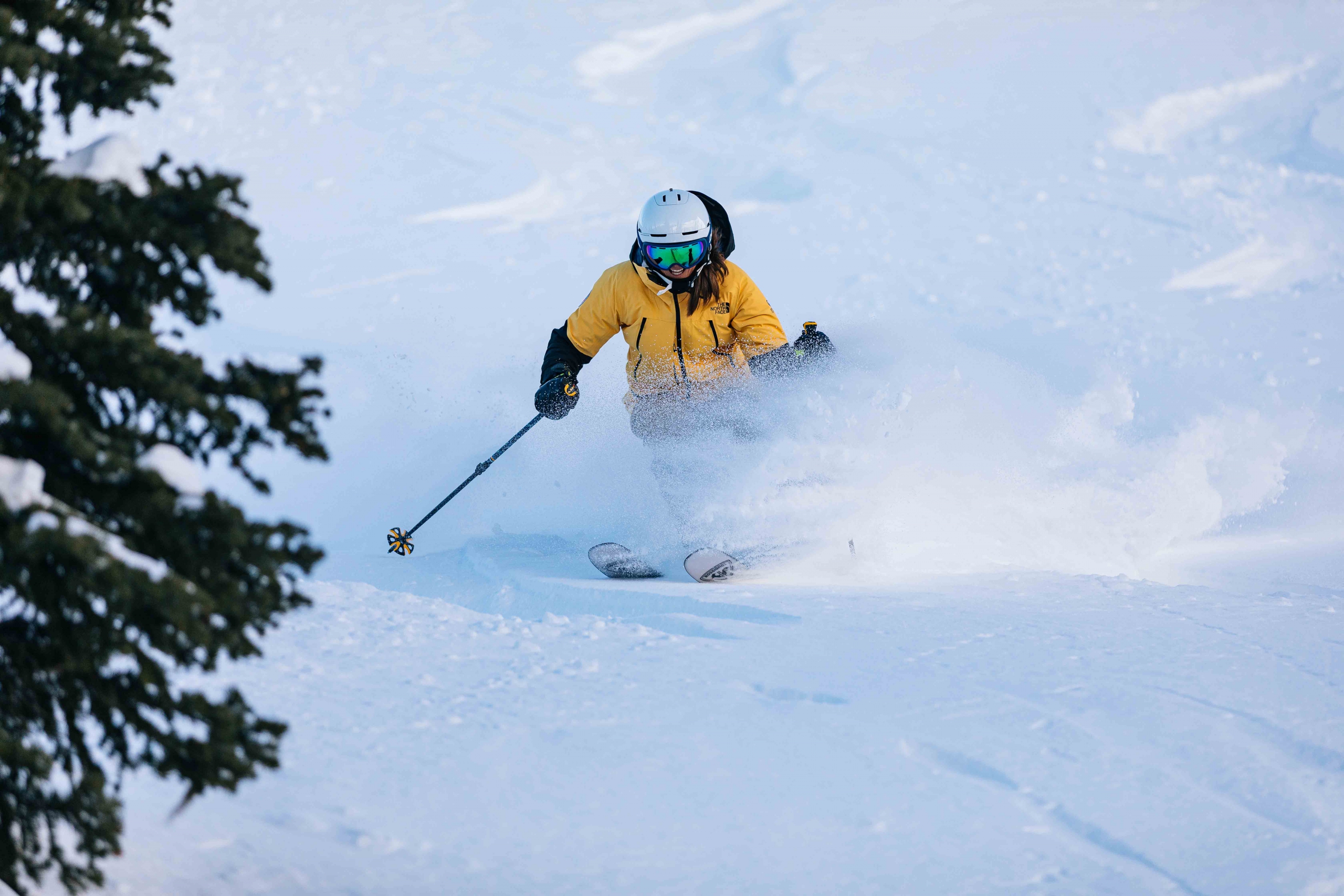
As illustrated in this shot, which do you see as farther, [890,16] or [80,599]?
[890,16]

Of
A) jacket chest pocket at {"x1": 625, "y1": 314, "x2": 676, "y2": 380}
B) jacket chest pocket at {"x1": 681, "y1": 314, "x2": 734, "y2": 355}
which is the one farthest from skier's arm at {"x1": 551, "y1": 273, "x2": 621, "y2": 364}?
jacket chest pocket at {"x1": 681, "y1": 314, "x2": 734, "y2": 355}

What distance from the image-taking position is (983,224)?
17047 millimetres

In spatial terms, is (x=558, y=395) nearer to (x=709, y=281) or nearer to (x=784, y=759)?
(x=709, y=281)

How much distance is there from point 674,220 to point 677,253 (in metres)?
0.18

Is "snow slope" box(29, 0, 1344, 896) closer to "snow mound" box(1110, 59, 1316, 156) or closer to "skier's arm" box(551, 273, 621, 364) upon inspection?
"snow mound" box(1110, 59, 1316, 156)

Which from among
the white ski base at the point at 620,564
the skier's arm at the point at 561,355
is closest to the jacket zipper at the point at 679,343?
the skier's arm at the point at 561,355

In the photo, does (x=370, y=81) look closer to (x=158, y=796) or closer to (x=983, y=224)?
(x=983, y=224)

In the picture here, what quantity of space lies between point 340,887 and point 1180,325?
1277 centimetres

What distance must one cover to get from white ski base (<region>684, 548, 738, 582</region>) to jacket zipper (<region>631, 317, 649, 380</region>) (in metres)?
1.25

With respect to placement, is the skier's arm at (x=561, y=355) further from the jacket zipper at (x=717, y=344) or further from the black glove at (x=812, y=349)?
the black glove at (x=812, y=349)

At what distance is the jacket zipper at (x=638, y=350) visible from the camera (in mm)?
6438

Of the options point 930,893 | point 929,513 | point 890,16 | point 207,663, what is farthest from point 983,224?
point 207,663

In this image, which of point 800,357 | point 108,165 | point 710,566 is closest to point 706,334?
point 800,357

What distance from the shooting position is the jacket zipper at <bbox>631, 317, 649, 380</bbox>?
6.44m
